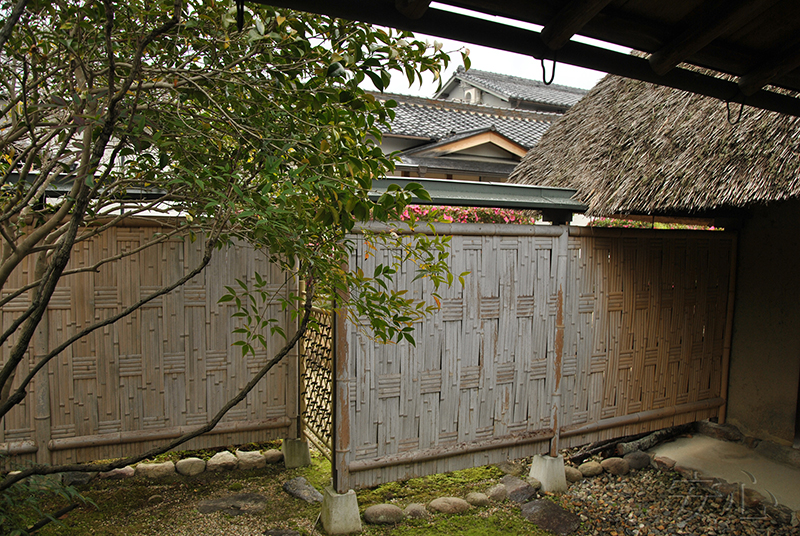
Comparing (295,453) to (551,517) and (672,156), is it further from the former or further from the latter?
(672,156)

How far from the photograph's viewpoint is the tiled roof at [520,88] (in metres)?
17.1

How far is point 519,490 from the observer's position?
157 inches

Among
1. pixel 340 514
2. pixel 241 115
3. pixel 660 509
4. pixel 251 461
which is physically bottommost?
pixel 660 509

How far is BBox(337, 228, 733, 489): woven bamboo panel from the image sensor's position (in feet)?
11.5

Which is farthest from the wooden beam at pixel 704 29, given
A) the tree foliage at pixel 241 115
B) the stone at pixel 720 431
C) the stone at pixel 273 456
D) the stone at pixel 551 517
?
the stone at pixel 720 431

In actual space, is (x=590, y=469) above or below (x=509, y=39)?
below

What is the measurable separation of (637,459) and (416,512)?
218cm

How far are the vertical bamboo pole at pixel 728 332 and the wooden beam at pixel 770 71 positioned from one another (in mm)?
3097

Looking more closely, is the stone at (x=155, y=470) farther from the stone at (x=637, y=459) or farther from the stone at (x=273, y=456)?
the stone at (x=637, y=459)

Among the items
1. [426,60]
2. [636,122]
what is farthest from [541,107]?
[426,60]

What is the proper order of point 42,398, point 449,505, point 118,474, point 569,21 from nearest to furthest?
point 569,21, point 42,398, point 449,505, point 118,474

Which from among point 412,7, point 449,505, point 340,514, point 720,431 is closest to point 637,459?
point 720,431

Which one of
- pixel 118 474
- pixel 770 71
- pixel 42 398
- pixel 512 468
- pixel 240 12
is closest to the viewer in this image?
pixel 240 12

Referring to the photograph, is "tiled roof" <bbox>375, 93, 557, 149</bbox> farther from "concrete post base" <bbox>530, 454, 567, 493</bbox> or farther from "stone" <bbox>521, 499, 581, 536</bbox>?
"stone" <bbox>521, 499, 581, 536</bbox>
